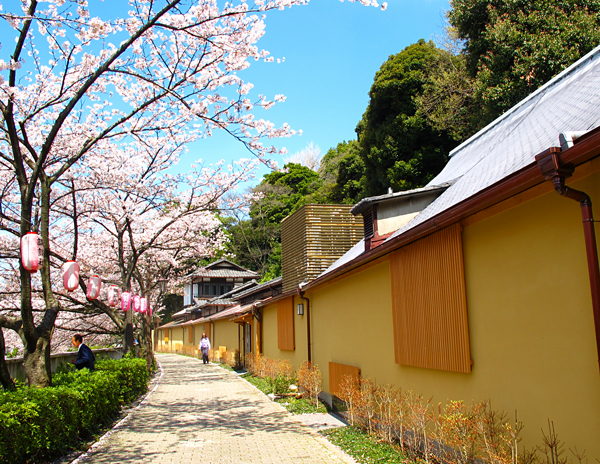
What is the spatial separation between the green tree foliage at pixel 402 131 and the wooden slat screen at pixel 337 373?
48.3 feet

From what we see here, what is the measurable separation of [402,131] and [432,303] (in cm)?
1942

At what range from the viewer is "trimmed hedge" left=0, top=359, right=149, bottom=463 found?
5551mm

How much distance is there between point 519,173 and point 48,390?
6604mm

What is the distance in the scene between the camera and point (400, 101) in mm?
24672

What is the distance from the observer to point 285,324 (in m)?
15.3

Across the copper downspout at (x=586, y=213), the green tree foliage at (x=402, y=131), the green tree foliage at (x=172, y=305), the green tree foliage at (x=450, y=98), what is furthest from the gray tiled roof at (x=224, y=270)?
the copper downspout at (x=586, y=213)

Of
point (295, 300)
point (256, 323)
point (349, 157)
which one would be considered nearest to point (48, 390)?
point (295, 300)

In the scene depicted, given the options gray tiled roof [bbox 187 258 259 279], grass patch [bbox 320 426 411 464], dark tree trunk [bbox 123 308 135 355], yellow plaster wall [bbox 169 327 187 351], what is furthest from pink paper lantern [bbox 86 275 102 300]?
yellow plaster wall [bbox 169 327 187 351]

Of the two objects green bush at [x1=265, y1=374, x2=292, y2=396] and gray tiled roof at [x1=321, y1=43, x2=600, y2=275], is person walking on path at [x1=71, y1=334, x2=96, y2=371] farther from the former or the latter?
gray tiled roof at [x1=321, y1=43, x2=600, y2=275]

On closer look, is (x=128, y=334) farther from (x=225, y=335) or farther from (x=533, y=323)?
(x=225, y=335)

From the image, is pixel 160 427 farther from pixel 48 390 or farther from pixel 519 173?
pixel 519 173

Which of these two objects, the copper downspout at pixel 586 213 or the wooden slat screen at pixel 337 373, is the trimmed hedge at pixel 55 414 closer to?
the wooden slat screen at pixel 337 373

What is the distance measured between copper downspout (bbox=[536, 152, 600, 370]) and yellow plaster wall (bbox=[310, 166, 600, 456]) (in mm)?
143

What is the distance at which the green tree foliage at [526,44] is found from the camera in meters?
15.1
